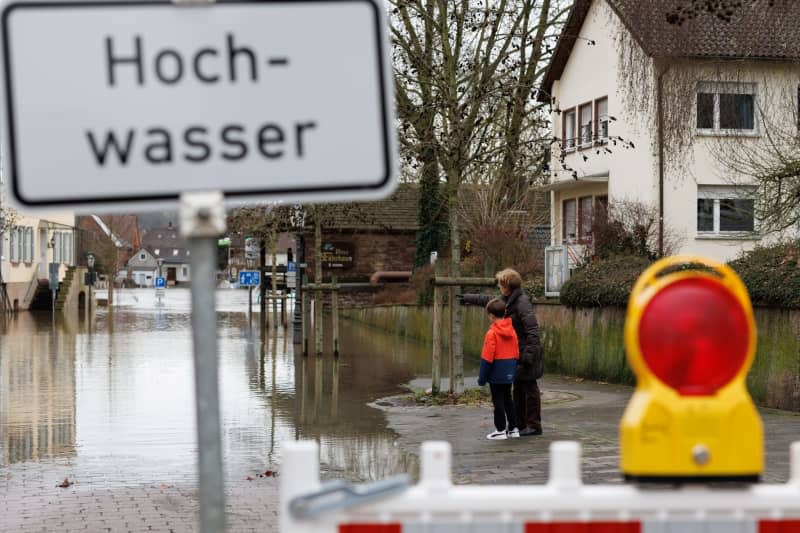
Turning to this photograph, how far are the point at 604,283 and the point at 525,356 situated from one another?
7.38 metres

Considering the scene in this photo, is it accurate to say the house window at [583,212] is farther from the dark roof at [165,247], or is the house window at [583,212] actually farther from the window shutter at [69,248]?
the dark roof at [165,247]

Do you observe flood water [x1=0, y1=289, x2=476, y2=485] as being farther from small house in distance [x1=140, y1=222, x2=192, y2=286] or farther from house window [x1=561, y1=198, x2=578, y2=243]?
small house in distance [x1=140, y1=222, x2=192, y2=286]

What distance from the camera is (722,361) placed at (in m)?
2.82

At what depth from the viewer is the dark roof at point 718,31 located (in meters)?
12.4

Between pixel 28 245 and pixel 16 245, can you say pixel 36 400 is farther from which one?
pixel 28 245

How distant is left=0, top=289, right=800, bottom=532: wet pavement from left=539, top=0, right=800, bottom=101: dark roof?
391 centimetres

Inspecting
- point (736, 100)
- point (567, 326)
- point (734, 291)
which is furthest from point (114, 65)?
point (567, 326)

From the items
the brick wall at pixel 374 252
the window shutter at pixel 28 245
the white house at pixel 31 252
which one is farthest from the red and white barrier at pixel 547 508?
the window shutter at pixel 28 245

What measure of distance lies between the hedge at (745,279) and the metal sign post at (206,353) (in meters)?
13.1

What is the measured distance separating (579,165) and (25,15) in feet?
119

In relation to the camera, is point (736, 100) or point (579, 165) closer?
point (736, 100)

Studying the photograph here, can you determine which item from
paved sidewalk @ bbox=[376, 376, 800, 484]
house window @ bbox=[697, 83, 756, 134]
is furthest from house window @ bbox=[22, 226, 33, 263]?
house window @ bbox=[697, 83, 756, 134]

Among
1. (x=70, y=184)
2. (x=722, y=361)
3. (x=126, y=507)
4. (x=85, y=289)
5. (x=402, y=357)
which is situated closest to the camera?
(x=70, y=184)

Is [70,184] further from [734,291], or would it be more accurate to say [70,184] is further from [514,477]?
[514,477]
